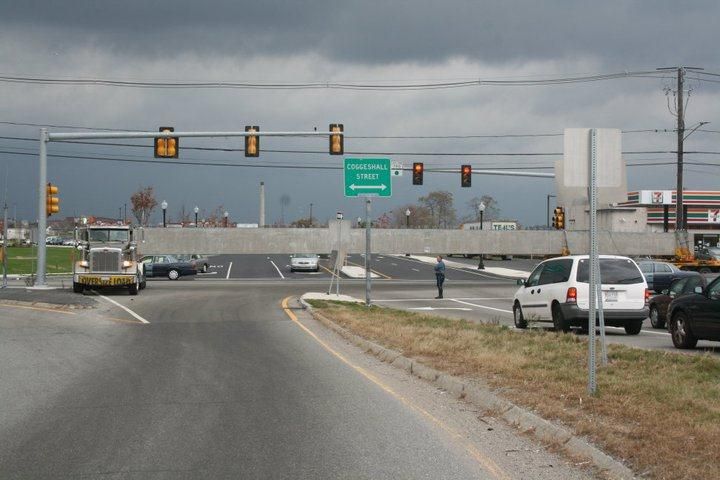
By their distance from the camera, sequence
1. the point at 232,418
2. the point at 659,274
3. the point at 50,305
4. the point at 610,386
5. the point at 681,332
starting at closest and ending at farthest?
1. the point at 232,418
2. the point at 610,386
3. the point at 681,332
4. the point at 50,305
5. the point at 659,274

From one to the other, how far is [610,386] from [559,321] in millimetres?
9465

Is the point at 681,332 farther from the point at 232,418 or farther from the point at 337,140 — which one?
the point at 337,140

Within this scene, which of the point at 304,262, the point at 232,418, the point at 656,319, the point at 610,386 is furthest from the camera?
the point at 304,262

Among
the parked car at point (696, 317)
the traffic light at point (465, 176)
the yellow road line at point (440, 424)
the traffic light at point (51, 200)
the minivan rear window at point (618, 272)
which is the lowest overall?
the yellow road line at point (440, 424)

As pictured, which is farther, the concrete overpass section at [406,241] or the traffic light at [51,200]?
the concrete overpass section at [406,241]

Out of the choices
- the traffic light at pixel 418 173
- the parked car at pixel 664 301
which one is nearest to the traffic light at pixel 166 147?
the traffic light at pixel 418 173

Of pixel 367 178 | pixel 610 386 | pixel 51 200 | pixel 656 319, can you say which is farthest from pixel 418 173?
pixel 610 386

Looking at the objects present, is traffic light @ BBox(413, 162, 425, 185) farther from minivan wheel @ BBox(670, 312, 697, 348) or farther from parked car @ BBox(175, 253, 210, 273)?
minivan wheel @ BBox(670, 312, 697, 348)

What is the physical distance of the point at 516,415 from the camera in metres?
8.91

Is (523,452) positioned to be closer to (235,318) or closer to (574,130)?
(574,130)

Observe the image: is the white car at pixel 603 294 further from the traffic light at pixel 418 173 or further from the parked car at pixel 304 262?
the parked car at pixel 304 262

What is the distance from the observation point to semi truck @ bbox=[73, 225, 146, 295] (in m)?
33.5

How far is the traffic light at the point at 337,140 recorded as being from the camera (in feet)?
108

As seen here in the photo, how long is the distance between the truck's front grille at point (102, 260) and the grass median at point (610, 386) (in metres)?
18.9
